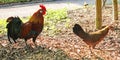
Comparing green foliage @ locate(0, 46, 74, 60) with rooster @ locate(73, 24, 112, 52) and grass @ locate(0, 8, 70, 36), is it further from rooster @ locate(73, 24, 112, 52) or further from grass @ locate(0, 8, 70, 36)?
grass @ locate(0, 8, 70, 36)

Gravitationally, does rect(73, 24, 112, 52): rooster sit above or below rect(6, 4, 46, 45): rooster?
below

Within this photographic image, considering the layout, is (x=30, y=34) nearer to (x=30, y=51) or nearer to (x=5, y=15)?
(x=30, y=51)

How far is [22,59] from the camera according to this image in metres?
6.11

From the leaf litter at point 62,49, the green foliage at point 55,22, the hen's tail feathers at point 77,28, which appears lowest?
the leaf litter at point 62,49

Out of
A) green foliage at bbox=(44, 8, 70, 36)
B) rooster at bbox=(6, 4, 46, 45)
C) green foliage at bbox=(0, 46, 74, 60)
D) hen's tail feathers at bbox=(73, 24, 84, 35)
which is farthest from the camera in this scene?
green foliage at bbox=(44, 8, 70, 36)

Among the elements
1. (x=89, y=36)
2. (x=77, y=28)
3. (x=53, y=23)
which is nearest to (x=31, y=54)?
(x=77, y=28)

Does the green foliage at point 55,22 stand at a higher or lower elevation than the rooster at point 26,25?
lower

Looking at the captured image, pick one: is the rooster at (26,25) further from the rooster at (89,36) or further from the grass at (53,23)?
the grass at (53,23)

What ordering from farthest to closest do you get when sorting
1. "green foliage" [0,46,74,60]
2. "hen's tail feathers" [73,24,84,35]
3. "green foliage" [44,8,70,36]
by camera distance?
"green foliage" [44,8,70,36], "green foliage" [0,46,74,60], "hen's tail feathers" [73,24,84,35]

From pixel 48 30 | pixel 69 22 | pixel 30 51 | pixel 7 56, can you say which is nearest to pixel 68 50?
pixel 30 51

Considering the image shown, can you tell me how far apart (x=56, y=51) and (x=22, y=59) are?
75 centimetres

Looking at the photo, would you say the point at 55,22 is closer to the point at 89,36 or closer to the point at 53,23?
the point at 53,23

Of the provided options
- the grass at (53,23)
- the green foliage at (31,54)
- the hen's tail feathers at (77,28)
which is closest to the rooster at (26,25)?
the green foliage at (31,54)

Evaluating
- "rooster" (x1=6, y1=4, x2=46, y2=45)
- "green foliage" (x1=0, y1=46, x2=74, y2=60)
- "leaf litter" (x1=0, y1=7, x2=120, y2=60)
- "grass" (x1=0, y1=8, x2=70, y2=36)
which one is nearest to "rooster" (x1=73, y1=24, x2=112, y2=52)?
"leaf litter" (x1=0, y1=7, x2=120, y2=60)
